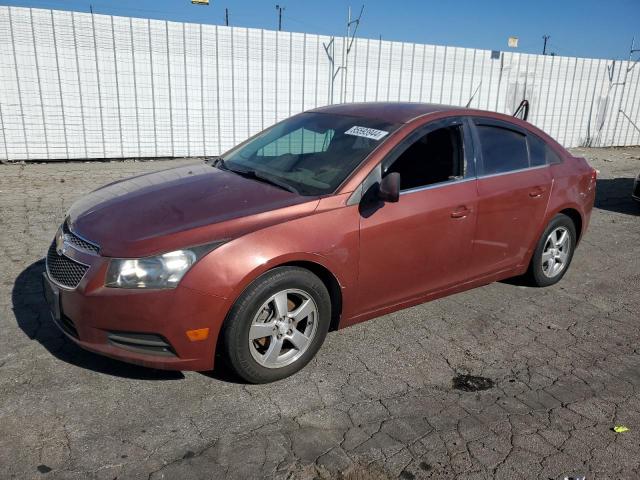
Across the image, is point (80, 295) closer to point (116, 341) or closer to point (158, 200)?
point (116, 341)

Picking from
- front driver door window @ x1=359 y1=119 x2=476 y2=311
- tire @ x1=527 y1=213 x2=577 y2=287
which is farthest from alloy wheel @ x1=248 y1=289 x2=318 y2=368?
tire @ x1=527 y1=213 x2=577 y2=287

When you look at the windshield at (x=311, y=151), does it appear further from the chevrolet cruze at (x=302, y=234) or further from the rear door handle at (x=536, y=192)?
the rear door handle at (x=536, y=192)

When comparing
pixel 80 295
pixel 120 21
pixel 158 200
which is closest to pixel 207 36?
pixel 120 21

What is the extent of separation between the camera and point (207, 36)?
985 cm

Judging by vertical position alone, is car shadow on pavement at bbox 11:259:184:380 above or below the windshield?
below

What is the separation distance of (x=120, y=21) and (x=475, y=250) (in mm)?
8015

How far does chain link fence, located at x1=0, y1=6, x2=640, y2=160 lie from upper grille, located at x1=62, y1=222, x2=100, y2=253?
22.7 feet

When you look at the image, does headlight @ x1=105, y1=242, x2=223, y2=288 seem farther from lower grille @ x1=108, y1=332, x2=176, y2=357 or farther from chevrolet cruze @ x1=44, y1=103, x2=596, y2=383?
lower grille @ x1=108, y1=332, x2=176, y2=357

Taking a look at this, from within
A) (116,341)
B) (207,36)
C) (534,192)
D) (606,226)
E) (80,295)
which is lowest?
(606,226)

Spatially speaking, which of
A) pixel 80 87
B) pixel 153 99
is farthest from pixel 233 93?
pixel 80 87

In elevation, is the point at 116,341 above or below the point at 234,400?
above

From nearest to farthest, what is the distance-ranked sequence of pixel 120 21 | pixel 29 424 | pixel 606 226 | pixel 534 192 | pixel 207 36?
pixel 29 424 < pixel 534 192 < pixel 606 226 < pixel 120 21 < pixel 207 36

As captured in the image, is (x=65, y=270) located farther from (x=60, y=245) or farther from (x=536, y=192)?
(x=536, y=192)

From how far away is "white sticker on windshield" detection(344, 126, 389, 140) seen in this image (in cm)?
371
